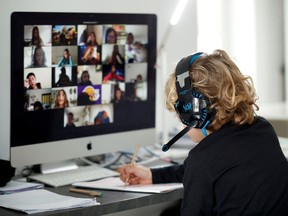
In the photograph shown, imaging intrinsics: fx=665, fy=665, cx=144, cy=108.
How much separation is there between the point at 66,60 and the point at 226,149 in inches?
32.3

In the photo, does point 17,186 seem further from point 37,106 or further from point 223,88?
point 223,88

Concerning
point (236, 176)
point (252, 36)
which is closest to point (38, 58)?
point (236, 176)

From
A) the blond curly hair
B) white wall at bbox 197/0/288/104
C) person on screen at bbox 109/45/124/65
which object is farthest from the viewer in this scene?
white wall at bbox 197/0/288/104

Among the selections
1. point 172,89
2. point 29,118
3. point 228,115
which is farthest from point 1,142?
point 228,115

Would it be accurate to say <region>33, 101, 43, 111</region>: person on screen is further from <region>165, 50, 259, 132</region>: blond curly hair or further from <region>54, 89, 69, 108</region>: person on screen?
<region>165, 50, 259, 132</region>: blond curly hair

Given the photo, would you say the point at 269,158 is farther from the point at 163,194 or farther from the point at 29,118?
the point at 29,118

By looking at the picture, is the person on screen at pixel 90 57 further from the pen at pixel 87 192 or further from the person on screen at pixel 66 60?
the pen at pixel 87 192

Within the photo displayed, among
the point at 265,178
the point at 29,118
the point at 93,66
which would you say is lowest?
the point at 265,178

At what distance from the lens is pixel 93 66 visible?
8.12 ft

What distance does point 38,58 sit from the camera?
7.57 ft

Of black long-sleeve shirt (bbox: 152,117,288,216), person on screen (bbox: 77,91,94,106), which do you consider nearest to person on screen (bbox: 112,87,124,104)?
person on screen (bbox: 77,91,94,106)

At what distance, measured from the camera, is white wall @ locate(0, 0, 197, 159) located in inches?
98.1

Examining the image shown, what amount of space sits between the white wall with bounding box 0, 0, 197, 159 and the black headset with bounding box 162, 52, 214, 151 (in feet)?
1.24

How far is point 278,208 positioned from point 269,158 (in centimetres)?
14
